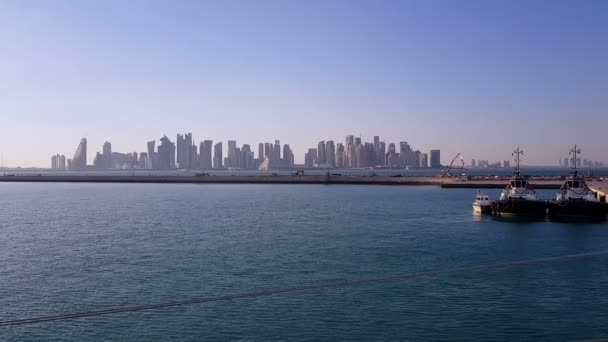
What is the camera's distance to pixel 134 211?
64.6 metres

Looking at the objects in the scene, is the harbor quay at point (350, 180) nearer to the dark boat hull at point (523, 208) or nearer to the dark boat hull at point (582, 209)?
the dark boat hull at point (582, 209)

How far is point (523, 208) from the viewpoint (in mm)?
55719

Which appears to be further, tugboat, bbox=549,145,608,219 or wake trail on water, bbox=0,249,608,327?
tugboat, bbox=549,145,608,219

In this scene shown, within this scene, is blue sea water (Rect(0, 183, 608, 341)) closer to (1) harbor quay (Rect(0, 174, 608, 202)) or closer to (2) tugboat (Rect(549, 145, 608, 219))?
(2) tugboat (Rect(549, 145, 608, 219))

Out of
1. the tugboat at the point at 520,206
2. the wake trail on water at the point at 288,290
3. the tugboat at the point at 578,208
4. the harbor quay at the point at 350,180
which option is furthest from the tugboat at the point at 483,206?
the harbor quay at the point at 350,180

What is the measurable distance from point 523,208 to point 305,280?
36796 mm

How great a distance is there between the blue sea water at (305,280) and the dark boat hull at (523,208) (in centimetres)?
615

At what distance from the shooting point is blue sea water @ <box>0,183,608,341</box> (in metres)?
18.8

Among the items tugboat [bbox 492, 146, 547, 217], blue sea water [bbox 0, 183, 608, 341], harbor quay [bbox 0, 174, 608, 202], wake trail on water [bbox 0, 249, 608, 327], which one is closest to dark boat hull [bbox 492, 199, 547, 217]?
tugboat [bbox 492, 146, 547, 217]

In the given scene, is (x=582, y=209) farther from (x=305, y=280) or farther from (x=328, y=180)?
(x=328, y=180)

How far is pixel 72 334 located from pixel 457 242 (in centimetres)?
2640

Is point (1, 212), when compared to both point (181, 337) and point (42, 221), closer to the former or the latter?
point (42, 221)

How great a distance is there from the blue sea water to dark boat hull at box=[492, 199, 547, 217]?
20.2ft

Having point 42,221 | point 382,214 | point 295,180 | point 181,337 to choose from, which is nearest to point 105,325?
point 181,337
